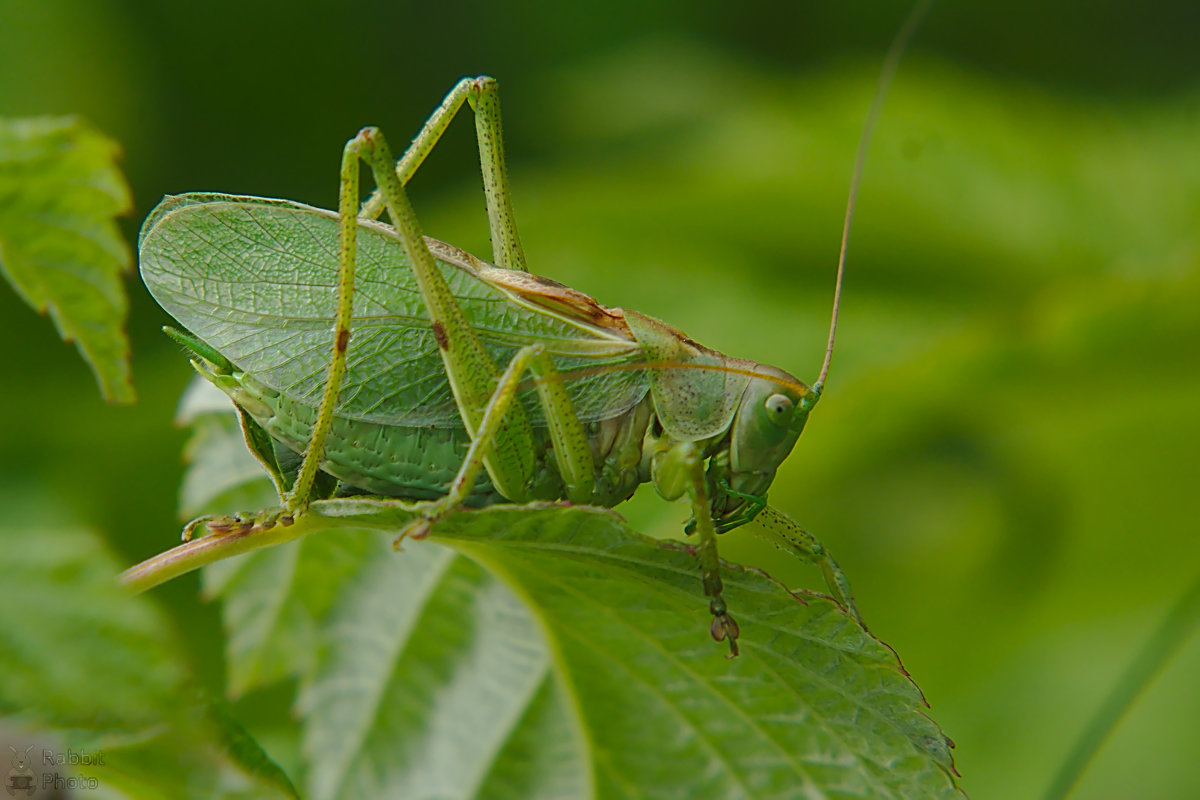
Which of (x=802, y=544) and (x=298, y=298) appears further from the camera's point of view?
(x=802, y=544)

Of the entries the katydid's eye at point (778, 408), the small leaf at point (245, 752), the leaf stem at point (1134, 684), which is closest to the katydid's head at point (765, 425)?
the katydid's eye at point (778, 408)

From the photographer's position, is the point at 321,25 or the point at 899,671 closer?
the point at 899,671

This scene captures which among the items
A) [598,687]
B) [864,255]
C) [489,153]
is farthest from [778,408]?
[864,255]

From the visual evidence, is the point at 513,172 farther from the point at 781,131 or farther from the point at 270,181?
the point at 781,131

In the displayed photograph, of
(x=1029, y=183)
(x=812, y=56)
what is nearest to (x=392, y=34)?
(x=812, y=56)

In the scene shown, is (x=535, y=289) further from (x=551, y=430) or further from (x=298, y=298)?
(x=298, y=298)

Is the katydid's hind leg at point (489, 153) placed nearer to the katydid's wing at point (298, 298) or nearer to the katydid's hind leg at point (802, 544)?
the katydid's wing at point (298, 298)

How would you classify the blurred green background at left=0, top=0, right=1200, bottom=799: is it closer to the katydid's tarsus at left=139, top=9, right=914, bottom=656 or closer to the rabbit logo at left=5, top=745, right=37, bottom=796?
the katydid's tarsus at left=139, top=9, right=914, bottom=656
